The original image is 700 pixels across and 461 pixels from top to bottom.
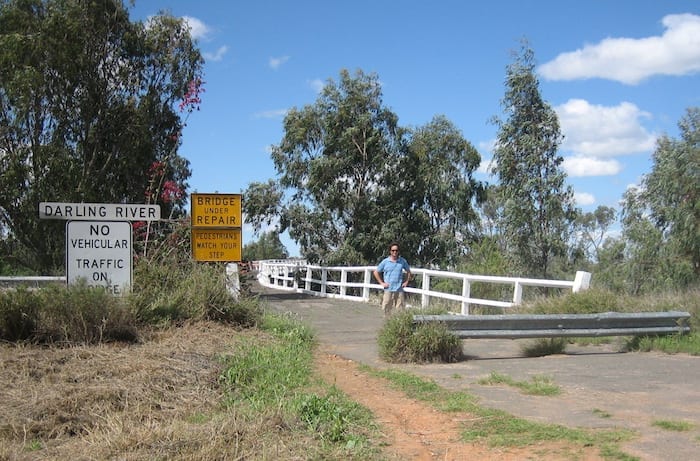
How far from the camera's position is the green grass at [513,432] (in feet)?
17.9

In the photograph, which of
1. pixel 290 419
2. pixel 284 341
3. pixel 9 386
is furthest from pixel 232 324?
pixel 290 419

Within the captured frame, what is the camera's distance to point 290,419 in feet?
19.2

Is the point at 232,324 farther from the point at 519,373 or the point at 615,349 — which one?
the point at 615,349

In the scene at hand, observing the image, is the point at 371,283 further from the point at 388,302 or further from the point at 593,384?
the point at 593,384

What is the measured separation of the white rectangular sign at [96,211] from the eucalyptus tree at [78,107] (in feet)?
36.7

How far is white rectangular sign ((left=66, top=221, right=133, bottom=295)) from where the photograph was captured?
11211mm

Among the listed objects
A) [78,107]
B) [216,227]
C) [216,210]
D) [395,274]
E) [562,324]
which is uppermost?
[78,107]

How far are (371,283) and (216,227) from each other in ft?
31.1

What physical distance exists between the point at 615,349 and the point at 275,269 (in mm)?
27314

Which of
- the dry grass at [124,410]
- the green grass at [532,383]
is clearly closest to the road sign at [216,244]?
the dry grass at [124,410]

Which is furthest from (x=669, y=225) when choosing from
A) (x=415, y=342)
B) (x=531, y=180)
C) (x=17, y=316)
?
(x=17, y=316)

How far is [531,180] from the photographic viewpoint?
20.1 m

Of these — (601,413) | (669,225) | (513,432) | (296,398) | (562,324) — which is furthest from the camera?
(669,225)

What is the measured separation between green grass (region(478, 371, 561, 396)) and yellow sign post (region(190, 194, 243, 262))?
6731mm
